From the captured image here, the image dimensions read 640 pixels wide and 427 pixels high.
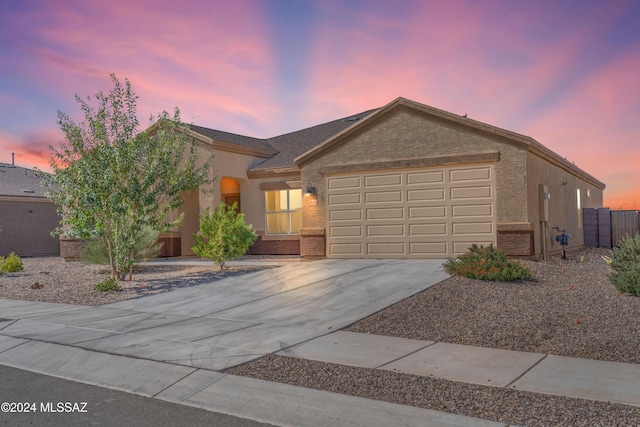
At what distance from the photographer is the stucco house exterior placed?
15859mm

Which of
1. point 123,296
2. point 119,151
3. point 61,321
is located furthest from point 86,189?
point 61,321

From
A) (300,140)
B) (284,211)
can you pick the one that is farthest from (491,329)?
(300,140)

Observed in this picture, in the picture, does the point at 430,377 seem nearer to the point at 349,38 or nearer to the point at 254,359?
the point at 254,359

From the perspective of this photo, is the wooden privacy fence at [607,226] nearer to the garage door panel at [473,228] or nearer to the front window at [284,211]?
the garage door panel at [473,228]

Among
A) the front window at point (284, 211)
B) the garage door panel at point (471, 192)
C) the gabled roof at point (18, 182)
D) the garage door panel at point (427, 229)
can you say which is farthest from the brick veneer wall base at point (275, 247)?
the gabled roof at point (18, 182)

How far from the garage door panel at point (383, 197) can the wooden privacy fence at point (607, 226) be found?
10.4m

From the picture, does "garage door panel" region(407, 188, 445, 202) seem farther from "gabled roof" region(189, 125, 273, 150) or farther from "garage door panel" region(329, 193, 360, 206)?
"gabled roof" region(189, 125, 273, 150)

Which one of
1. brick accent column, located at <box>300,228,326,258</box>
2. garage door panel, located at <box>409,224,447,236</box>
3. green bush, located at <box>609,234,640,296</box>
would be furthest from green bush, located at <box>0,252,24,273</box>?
green bush, located at <box>609,234,640,296</box>

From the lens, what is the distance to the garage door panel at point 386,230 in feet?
57.7

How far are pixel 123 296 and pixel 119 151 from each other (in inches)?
160

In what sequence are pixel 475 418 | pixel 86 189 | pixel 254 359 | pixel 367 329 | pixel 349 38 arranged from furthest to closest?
pixel 349 38
pixel 86 189
pixel 367 329
pixel 254 359
pixel 475 418

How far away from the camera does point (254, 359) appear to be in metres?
7.05

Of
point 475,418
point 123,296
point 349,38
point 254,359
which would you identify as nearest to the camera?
point 475,418

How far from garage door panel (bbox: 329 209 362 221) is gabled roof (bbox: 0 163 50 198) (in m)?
16.8
